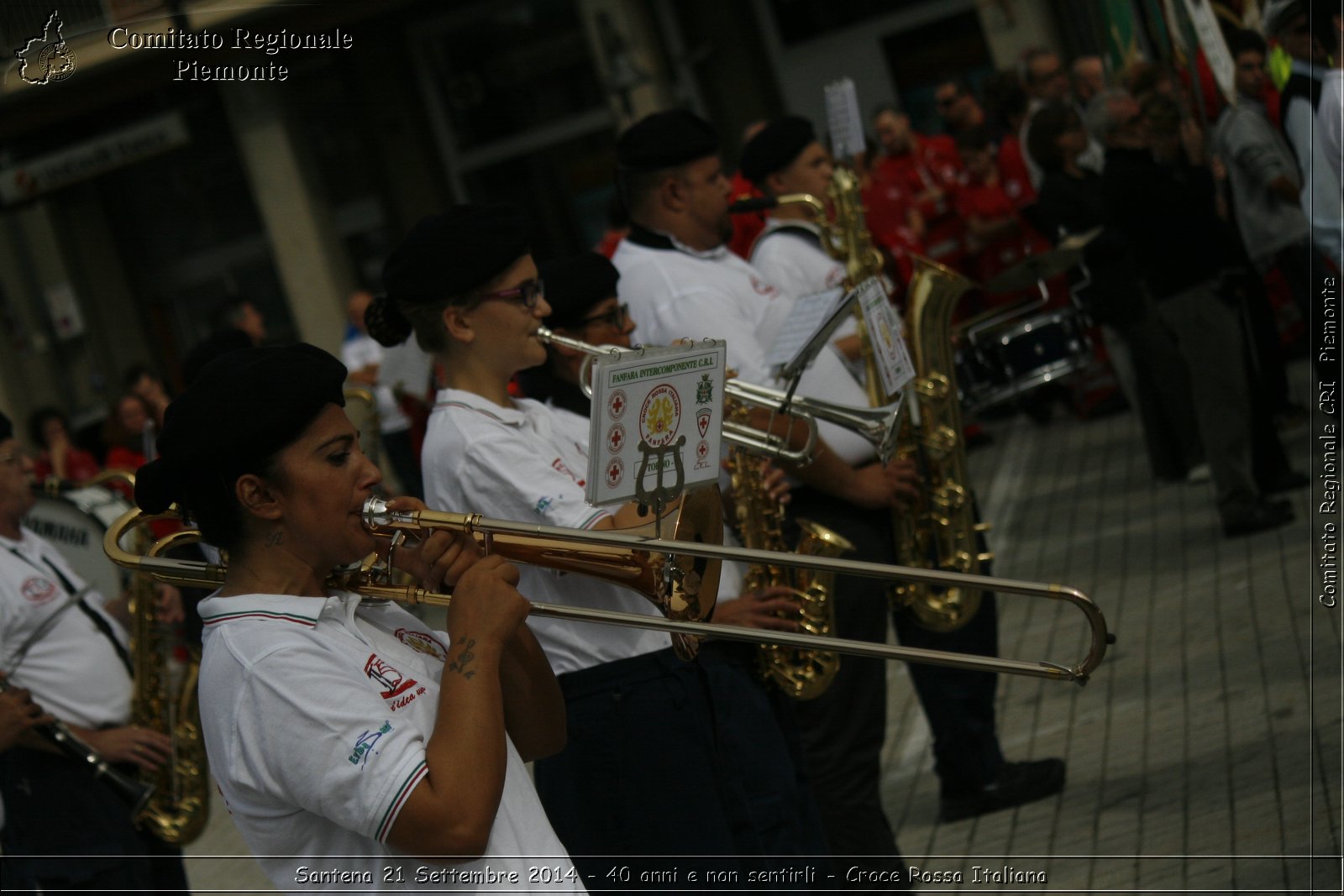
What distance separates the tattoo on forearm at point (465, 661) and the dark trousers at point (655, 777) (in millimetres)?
1277

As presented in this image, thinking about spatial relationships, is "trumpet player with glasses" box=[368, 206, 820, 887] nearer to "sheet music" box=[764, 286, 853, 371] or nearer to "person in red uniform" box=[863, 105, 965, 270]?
"sheet music" box=[764, 286, 853, 371]

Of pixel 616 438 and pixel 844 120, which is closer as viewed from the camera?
pixel 616 438

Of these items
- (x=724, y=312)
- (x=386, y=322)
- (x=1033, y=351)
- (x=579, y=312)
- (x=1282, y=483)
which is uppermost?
(x=386, y=322)

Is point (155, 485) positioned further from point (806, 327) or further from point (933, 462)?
point (933, 462)

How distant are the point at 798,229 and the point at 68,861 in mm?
3098

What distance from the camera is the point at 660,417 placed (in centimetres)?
295

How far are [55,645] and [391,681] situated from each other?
2.65 meters

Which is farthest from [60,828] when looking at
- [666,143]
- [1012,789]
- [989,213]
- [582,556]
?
[989,213]

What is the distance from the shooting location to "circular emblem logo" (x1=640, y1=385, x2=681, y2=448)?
9.57ft

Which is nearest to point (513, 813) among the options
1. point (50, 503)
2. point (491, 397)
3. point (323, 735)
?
point (323, 735)

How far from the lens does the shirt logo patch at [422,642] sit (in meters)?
2.59

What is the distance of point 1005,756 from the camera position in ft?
19.0

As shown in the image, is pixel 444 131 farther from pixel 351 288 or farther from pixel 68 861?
pixel 68 861

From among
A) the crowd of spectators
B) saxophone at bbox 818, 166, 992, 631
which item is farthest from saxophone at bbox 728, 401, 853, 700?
the crowd of spectators
